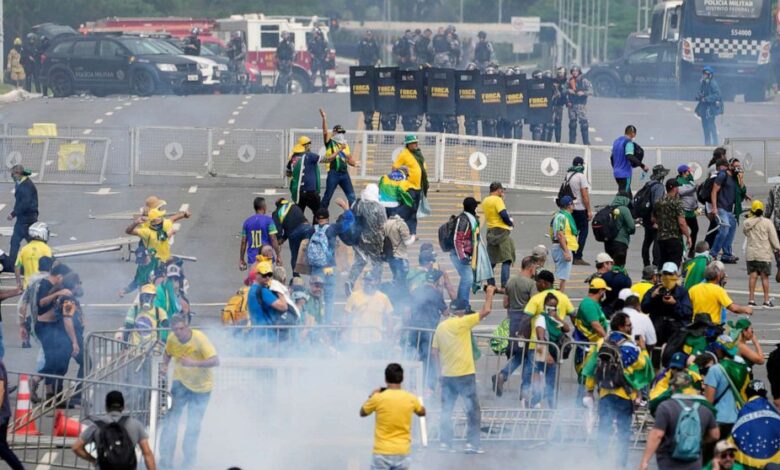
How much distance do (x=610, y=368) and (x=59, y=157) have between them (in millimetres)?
19072

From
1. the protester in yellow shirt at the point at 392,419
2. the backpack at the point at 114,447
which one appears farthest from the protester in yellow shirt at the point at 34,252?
the protester in yellow shirt at the point at 392,419

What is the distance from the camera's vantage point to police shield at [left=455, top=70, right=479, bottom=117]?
3522 cm

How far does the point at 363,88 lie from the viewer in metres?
35.7

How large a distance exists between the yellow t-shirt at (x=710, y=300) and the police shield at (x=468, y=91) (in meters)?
18.6

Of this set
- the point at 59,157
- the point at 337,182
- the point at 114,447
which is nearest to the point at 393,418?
the point at 114,447

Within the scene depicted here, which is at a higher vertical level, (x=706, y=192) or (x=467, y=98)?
(x=467, y=98)

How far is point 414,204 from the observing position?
22500mm

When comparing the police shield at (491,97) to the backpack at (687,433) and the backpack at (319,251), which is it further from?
the backpack at (687,433)

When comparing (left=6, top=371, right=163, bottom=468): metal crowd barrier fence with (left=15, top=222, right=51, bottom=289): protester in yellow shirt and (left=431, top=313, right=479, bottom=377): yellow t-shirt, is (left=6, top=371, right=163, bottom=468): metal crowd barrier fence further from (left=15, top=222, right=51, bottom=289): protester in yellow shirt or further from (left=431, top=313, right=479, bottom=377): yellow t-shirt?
(left=15, top=222, right=51, bottom=289): protester in yellow shirt

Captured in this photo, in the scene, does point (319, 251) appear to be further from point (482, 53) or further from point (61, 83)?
point (61, 83)

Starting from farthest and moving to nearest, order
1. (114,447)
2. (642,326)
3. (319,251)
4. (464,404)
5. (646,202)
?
(646,202) → (319,251) → (642,326) → (464,404) → (114,447)

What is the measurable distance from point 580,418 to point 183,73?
34.9 m

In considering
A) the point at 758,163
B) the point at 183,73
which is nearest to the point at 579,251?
the point at 758,163

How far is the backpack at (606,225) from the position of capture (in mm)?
21828
